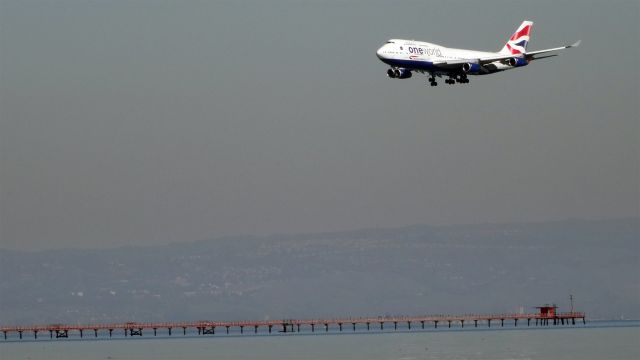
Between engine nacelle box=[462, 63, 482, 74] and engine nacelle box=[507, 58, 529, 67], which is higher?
engine nacelle box=[507, 58, 529, 67]

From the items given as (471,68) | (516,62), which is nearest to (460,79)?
(471,68)

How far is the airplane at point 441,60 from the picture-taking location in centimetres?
17038

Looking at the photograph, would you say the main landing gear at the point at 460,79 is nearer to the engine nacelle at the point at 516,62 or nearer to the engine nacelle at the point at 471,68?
the engine nacelle at the point at 471,68

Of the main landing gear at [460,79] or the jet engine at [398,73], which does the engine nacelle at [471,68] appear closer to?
the main landing gear at [460,79]

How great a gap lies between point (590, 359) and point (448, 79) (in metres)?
46.3

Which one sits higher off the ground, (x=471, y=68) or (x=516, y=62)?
(x=516, y=62)

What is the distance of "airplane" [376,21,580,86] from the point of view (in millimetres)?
170375

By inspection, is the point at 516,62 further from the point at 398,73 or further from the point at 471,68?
the point at 398,73

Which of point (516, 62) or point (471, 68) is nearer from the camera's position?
point (471, 68)

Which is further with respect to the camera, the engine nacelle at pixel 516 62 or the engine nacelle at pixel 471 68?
the engine nacelle at pixel 516 62

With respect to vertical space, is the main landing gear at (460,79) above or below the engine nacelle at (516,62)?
below

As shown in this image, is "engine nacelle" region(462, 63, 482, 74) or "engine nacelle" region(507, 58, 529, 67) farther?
"engine nacelle" region(507, 58, 529, 67)

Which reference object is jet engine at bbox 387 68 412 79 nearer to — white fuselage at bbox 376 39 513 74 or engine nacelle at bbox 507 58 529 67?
white fuselage at bbox 376 39 513 74

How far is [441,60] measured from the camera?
171750mm
